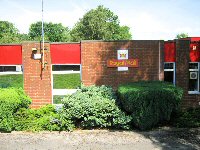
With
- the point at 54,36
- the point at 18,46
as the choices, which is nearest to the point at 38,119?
the point at 18,46

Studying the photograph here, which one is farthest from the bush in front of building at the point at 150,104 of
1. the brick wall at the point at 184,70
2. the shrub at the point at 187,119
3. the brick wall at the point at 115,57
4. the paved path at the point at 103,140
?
the brick wall at the point at 184,70

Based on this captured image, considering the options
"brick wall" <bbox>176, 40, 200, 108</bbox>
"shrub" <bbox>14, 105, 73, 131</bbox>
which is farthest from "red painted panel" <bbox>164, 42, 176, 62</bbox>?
"shrub" <bbox>14, 105, 73, 131</bbox>

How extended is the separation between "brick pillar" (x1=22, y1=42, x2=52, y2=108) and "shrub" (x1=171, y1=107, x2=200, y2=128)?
5.50 m

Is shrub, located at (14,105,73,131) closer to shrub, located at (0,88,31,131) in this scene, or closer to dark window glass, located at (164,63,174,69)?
shrub, located at (0,88,31,131)

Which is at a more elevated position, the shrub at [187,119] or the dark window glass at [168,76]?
the dark window glass at [168,76]

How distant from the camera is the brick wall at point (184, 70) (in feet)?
42.2

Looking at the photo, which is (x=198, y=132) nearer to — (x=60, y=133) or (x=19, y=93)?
(x=60, y=133)

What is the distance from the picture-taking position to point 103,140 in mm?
8789

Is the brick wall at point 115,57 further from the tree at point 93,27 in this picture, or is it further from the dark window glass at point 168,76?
the tree at point 93,27

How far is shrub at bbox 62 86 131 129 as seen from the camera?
32.1 feet

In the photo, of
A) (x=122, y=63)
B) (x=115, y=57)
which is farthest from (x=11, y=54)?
(x=122, y=63)

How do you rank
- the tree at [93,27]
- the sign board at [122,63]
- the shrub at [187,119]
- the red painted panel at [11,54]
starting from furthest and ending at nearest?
the tree at [93,27] < the red painted panel at [11,54] < the sign board at [122,63] < the shrub at [187,119]

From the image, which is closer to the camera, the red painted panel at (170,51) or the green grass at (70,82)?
the red painted panel at (170,51)

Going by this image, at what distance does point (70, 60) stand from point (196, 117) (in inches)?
228
